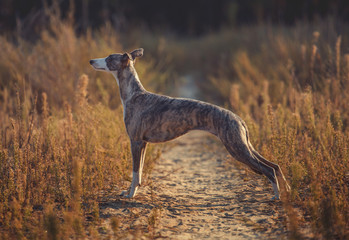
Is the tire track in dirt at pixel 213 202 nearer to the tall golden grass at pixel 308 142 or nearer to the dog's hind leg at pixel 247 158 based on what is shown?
the tall golden grass at pixel 308 142

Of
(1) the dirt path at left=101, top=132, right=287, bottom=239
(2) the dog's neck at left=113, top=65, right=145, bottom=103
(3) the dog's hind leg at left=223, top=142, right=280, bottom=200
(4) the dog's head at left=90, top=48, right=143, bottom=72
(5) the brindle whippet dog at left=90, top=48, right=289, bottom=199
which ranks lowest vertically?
(1) the dirt path at left=101, top=132, right=287, bottom=239

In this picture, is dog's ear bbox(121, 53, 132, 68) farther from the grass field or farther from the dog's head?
the grass field

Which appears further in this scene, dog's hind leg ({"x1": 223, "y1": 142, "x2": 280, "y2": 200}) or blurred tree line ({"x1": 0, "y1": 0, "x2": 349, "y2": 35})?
blurred tree line ({"x1": 0, "y1": 0, "x2": 349, "y2": 35})

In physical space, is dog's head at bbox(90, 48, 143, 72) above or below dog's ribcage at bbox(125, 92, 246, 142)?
above

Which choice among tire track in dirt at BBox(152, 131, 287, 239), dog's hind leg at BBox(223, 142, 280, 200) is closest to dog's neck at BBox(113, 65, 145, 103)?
tire track in dirt at BBox(152, 131, 287, 239)

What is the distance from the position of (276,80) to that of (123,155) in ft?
16.1

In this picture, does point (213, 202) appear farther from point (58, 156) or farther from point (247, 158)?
point (58, 156)

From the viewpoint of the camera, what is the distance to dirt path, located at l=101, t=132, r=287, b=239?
126 inches

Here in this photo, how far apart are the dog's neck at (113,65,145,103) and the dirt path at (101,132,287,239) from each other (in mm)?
1118

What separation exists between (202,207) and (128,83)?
1.67 meters

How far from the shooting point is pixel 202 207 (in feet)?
12.6

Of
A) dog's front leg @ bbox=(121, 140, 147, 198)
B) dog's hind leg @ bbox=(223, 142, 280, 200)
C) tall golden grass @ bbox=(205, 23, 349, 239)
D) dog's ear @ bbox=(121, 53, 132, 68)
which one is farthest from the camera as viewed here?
dog's ear @ bbox=(121, 53, 132, 68)

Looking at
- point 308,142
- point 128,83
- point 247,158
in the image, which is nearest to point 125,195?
point 128,83

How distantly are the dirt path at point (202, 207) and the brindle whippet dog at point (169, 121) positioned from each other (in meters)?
0.32
